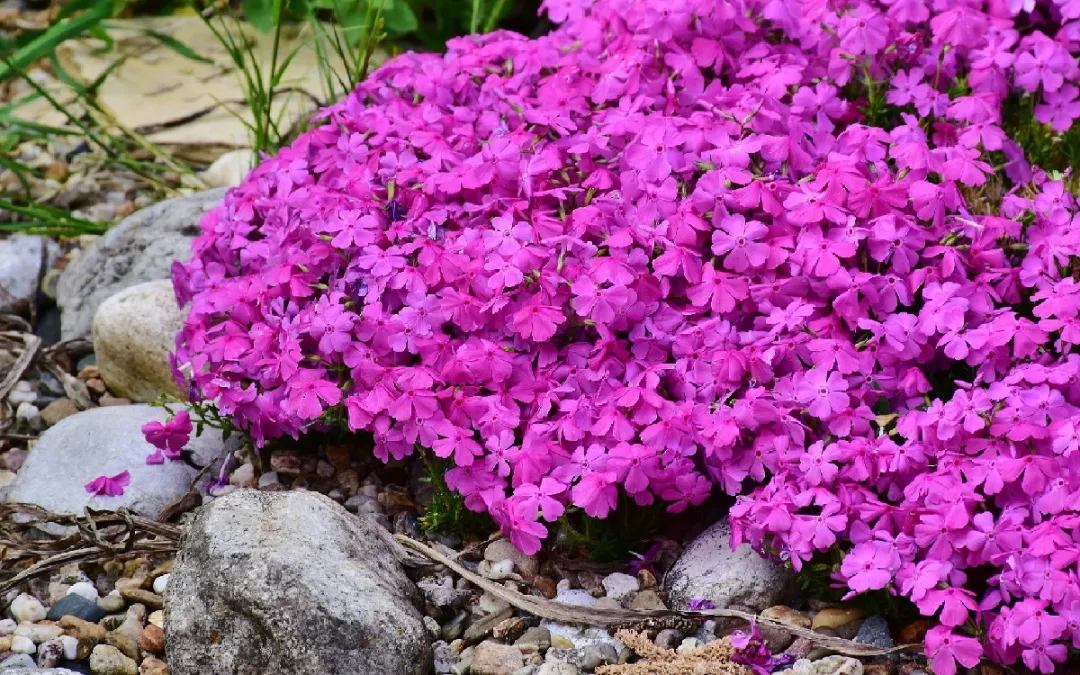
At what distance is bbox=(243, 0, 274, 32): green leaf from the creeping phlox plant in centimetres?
166

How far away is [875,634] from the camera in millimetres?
2334

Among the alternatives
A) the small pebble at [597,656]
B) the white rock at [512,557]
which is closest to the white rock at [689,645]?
the small pebble at [597,656]

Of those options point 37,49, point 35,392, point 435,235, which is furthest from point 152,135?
point 435,235

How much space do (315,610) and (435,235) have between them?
33.8 inches

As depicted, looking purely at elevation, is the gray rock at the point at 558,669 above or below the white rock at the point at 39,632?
below

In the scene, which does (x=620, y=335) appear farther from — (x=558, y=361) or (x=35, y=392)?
(x=35, y=392)

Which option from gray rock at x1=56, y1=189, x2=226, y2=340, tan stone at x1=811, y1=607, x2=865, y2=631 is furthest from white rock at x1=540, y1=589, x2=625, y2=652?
gray rock at x1=56, y1=189, x2=226, y2=340

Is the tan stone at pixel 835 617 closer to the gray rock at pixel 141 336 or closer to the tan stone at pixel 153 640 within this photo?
the tan stone at pixel 153 640

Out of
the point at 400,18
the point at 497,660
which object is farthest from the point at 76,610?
the point at 400,18

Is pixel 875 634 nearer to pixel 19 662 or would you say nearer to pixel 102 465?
pixel 19 662

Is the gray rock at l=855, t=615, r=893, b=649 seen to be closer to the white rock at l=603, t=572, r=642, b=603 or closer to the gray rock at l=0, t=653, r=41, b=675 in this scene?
the white rock at l=603, t=572, r=642, b=603

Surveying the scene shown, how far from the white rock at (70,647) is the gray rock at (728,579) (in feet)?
3.85

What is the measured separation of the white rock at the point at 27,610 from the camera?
2.55 m

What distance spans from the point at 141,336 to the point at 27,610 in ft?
2.70
